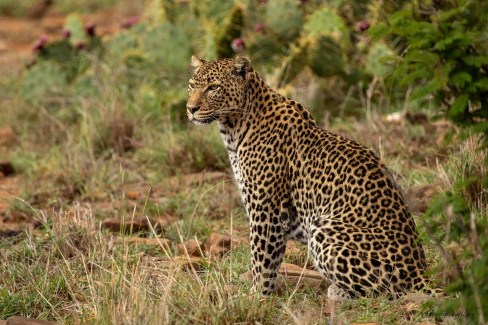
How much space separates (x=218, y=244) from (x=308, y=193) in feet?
3.99

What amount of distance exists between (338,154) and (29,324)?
2239 millimetres

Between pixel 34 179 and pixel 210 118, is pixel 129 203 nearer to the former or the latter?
pixel 34 179

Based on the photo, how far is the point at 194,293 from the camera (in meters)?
5.56

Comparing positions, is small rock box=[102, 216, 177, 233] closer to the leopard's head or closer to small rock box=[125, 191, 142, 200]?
small rock box=[125, 191, 142, 200]

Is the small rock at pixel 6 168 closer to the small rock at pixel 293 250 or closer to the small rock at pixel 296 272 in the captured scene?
the small rock at pixel 293 250

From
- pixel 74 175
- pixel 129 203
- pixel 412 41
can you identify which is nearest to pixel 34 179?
pixel 74 175

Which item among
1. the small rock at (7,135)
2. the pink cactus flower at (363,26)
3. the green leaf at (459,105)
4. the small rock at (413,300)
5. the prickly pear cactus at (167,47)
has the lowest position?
the small rock at (7,135)

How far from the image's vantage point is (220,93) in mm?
6828

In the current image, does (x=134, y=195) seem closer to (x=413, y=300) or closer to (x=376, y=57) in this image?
(x=376, y=57)

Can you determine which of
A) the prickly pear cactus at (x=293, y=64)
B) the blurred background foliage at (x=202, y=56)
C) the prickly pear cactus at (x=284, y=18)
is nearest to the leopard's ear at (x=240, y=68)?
the blurred background foliage at (x=202, y=56)

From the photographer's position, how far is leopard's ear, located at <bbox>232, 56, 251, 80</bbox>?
22.3ft

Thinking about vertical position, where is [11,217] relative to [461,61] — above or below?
below

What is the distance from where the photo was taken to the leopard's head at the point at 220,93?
6.81m

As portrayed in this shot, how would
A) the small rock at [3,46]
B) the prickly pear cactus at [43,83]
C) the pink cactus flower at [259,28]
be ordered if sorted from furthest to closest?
the small rock at [3,46]
the prickly pear cactus at [43,83]
the pink cactus flower at [259,28]
